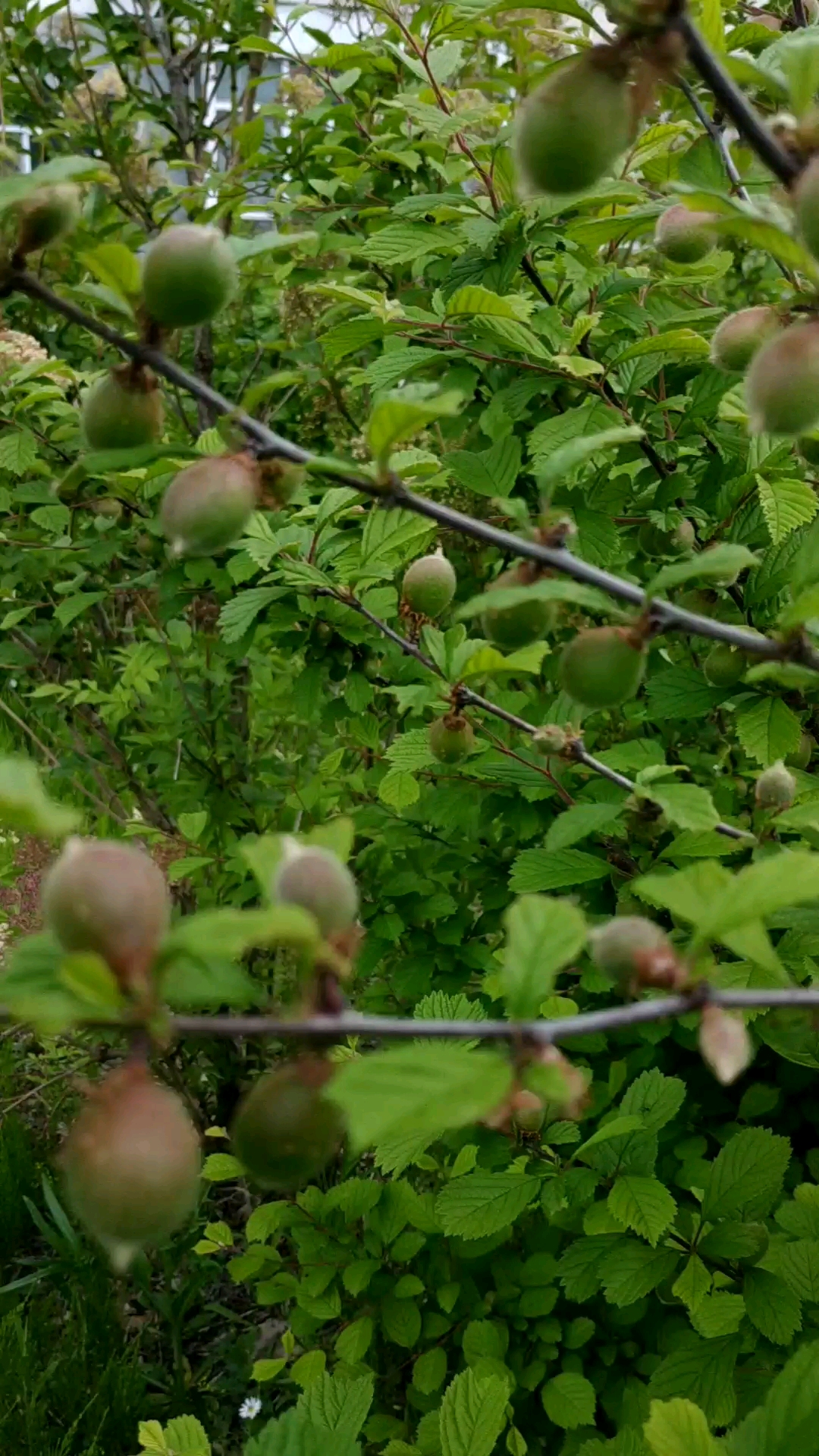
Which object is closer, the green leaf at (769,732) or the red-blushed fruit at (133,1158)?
the red-blushed fruit at (133,1158)

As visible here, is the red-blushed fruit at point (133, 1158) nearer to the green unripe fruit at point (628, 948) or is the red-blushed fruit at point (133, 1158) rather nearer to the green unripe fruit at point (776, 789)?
the green unripe fruit at point (628, 948)

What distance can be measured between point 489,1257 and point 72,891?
4.14 feet

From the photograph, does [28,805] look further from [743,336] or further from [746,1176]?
[746,1176]

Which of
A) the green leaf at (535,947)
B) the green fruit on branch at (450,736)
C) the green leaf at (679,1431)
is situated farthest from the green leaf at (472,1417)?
the green leaf at (535,947)

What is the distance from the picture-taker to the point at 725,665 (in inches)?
44.6

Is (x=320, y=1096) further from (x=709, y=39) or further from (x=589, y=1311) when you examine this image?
(x=589, y=1311)

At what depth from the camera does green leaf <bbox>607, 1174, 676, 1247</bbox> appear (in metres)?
1.18

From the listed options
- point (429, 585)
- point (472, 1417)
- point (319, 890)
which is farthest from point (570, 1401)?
point (319, 890)

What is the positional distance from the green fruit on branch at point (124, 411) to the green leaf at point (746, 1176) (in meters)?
0.98

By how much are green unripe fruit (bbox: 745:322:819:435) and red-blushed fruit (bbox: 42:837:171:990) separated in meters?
0.45

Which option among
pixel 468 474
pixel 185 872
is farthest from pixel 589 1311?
pixel 468 474

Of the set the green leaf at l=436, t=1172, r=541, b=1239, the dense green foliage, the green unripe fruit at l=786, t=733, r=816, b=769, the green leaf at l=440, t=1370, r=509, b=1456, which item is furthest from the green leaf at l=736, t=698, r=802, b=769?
the green leaf at l=440, t=1370, r=509, b=1456

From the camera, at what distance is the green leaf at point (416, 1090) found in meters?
0.45

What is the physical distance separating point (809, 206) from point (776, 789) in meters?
0.59
